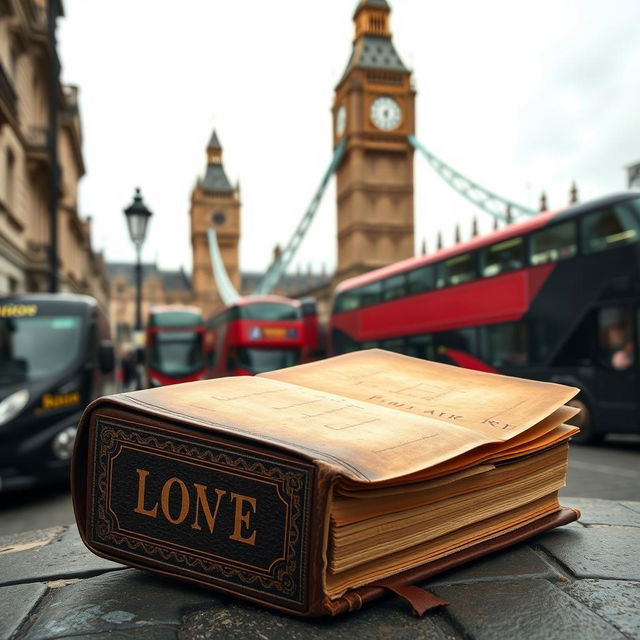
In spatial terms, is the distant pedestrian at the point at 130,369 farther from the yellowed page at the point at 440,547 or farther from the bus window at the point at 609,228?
the yellowed page at the point at 440,547

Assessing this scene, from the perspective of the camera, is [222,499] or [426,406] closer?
[222,499]

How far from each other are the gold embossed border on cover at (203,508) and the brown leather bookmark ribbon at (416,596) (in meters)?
0.15

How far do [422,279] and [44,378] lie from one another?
7706mm

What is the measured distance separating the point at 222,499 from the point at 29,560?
21.7 inches

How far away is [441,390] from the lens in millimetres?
1453

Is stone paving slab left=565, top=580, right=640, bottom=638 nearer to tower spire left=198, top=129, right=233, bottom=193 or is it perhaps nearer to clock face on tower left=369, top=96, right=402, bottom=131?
clock face on tower left=369, top=96, right=402, bottom=131

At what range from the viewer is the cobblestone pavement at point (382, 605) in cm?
92

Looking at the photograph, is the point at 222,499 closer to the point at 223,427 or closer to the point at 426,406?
the point at 223,427

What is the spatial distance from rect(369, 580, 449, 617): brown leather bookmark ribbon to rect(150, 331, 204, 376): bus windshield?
20.6 metres

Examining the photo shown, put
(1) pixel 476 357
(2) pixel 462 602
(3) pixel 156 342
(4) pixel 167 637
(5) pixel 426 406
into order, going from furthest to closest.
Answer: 1. (3) pixel 156 342
2. (1) pixel 476 357
3. (5) pixel 426 406
4. (2) pixel 462 602
5. (4) pixel 167 637

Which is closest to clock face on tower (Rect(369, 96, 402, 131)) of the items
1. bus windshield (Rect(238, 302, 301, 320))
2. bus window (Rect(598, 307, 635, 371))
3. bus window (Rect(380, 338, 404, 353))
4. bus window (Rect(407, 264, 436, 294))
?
bus windshield (Rect(238, 302, 301, 320))

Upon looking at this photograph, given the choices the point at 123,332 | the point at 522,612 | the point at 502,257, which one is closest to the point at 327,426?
the point at 522,612

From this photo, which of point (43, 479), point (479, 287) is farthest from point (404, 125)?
point (43, 479)

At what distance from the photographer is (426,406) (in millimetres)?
1322
